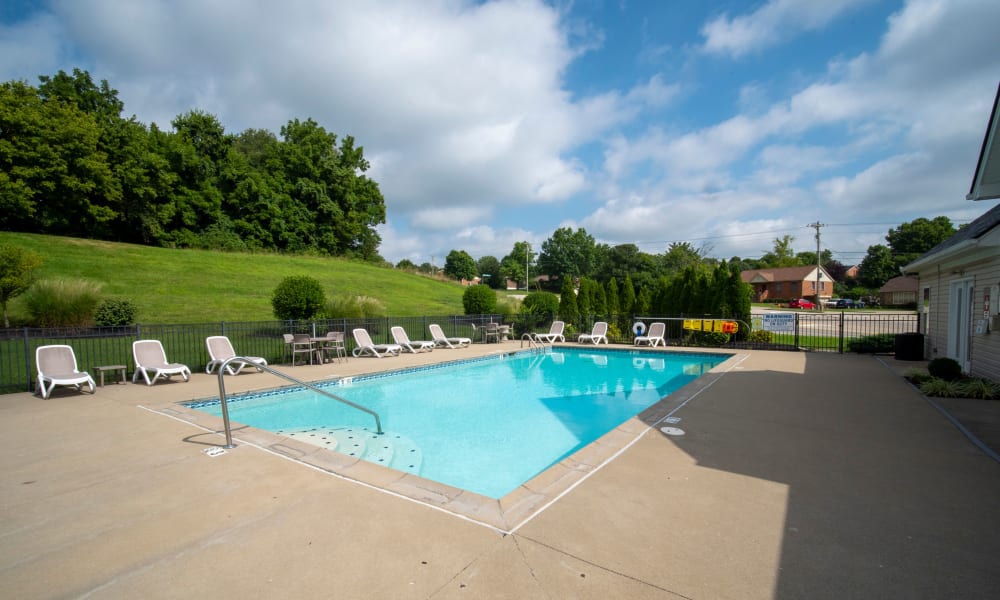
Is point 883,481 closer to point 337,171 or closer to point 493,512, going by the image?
point 493,512

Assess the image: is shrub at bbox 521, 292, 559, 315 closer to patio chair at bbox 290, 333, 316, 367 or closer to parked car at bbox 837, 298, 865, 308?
patio chair at bbox 290, 333, 316, 367

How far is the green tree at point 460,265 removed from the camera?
312ft

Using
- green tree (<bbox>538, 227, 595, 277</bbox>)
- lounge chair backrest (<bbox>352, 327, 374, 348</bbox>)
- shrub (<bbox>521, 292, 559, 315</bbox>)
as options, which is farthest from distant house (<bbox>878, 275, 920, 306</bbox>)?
lounge chair backrest (<bbox>352, 327, 374, 348</bbox>)

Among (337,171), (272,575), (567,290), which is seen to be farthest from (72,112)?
(272,575)

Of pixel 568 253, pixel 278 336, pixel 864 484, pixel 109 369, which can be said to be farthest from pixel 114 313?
pixel 568 253

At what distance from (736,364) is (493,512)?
9.88 m

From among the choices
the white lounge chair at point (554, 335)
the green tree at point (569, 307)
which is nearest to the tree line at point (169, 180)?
the green tree at point (569, 307)

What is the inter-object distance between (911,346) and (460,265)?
86392 millimetres

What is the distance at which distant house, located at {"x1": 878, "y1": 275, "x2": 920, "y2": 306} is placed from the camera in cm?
4557

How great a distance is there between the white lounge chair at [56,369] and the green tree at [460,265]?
282 ft

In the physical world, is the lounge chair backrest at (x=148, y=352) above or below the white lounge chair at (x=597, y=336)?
above

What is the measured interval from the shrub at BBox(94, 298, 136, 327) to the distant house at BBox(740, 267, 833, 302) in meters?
55.7

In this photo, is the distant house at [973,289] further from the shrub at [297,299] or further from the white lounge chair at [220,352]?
the shrub at [297,299]

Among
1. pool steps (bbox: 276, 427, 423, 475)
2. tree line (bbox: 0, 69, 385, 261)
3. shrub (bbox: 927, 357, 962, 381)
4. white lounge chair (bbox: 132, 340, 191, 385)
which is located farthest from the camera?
tree line (bbox: 0, 69, 385, 261)
